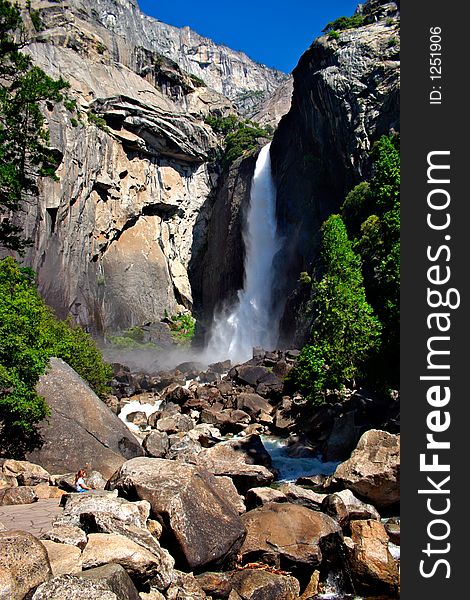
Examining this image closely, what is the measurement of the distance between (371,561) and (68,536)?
485cm

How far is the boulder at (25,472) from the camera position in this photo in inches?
458

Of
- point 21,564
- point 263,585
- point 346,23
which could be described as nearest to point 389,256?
point 263,585

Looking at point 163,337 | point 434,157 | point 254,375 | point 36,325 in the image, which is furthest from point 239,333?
point 434,157

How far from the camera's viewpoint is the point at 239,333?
47812 mm

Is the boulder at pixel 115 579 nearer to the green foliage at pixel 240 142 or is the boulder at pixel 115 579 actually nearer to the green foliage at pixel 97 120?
the green foliage at pixel 97 120

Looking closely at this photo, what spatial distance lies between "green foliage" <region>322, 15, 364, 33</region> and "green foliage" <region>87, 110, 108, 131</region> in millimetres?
23293

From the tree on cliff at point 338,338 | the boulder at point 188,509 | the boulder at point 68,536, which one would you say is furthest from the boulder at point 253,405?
the boulder at point 68,536

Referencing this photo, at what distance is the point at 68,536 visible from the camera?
6.64m

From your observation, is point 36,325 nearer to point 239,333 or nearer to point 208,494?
point 208,494

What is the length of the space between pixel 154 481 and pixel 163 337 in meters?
39.5

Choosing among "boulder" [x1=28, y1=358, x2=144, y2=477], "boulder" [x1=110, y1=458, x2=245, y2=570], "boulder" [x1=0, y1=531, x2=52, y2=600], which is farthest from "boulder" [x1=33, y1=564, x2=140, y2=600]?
"boulder" [x1=28, y1=358, x2=144, y2=477]

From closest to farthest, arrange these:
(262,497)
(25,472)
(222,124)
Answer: (262,497)
(25,472)
(222,124)

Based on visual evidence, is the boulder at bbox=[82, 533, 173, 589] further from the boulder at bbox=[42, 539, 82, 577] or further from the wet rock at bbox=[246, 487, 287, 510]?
the wet rock at bbox=[246, 487, 287, 510]

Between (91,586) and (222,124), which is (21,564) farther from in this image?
(222,124)
